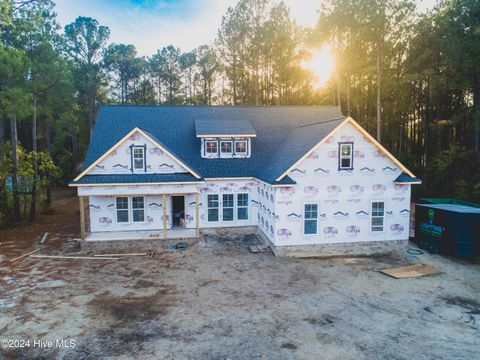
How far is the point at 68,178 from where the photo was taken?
139 feet

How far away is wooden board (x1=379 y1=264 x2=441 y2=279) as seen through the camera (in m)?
13.2

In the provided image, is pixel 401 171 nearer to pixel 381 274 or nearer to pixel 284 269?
pixel 381 274

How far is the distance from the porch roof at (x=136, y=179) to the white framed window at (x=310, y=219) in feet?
19.3

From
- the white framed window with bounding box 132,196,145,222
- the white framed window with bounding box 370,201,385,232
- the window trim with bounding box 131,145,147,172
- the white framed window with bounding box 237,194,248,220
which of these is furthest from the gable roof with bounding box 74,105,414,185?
the white framed window with bounding box 370,201,385,232

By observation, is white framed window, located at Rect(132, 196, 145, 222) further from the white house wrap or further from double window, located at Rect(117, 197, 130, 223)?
double window, located at Rect(117, 197, 130, 223)

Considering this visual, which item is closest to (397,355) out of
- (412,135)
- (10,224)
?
(10,224)

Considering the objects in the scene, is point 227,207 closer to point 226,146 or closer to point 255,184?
point 255,184

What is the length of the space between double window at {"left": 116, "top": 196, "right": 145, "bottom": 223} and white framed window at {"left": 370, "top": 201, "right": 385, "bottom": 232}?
1249 cm

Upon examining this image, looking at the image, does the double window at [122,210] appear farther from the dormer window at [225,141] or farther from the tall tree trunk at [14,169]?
the tall tree trunk at [14,169]

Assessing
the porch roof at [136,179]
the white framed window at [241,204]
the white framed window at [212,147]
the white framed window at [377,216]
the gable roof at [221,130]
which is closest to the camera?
the white framed window at [377,216]

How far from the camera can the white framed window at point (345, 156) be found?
1571 cm

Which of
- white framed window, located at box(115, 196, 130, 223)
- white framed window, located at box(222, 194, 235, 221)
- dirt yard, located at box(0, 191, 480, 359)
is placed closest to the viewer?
dirt yard, located at box(0, 191, 480, 359)

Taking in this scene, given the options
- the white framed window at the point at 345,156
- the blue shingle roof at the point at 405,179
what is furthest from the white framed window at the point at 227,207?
the blue shingle roof at the point at 405,179

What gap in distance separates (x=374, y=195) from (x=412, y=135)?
2773cm
